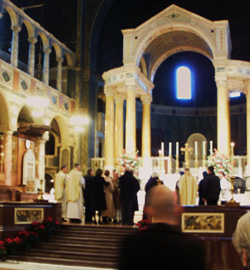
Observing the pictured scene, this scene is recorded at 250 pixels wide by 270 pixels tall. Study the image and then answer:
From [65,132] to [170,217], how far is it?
22.2 metres

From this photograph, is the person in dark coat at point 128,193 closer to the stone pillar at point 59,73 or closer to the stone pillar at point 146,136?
the stone pillar at point 146,136

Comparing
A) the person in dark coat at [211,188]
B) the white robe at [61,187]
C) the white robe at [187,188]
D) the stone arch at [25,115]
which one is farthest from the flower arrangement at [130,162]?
the person in dark coat at [211,188]

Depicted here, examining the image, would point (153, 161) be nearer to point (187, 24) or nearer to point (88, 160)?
point (88, 160)

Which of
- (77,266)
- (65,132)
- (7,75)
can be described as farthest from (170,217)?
(65,132)

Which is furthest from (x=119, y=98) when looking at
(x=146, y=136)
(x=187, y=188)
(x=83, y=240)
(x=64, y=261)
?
(x=64, y=261)

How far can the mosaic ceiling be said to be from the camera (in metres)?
22.6

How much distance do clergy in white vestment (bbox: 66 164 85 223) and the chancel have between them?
29cm

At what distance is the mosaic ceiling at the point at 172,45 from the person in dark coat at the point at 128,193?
41.5ft

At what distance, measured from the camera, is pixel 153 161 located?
2194 cm

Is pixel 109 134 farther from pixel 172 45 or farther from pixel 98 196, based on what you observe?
pixel 98 196

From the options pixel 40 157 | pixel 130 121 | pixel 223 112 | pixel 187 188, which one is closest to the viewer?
pixel 187 188

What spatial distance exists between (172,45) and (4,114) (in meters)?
10.6

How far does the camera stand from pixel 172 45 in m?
23.7

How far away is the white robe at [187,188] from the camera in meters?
11.9
